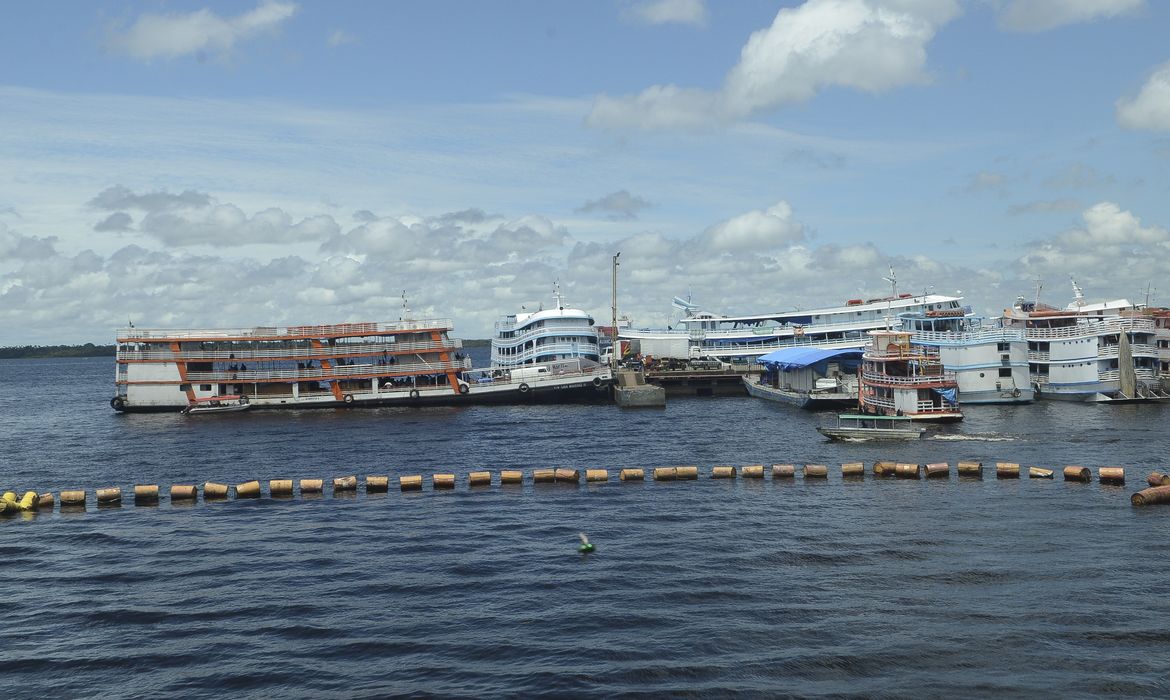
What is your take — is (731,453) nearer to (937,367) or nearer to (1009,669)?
(937,367)

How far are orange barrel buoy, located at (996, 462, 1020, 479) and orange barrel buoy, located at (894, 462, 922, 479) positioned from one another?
4.60 meters

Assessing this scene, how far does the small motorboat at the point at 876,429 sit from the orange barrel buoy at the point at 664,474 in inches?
771

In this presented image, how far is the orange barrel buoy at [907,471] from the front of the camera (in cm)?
5651

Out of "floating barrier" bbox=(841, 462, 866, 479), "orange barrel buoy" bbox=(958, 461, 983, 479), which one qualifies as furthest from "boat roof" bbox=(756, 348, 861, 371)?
"orange barrel buoy" bbox=(958, 461, 983, 479)

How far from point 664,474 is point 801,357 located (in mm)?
55752

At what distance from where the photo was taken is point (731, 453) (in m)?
70.1

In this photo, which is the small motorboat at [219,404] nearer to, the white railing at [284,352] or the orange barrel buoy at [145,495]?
the white railing at [284,352]

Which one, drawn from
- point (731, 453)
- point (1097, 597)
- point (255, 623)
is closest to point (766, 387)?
point (731, 453)

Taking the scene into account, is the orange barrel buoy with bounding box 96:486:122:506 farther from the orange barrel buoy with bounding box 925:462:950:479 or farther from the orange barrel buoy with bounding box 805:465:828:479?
the orange barrel buoy with bounding box 925:462:950:479

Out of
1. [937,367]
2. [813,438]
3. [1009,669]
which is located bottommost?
[1009,669]

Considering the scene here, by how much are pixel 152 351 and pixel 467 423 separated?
41.2 m

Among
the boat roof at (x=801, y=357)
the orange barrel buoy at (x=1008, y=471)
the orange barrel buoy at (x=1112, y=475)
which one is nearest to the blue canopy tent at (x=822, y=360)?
the boat roof at (x=801, y=357)

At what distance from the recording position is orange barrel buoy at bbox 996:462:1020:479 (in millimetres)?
55562

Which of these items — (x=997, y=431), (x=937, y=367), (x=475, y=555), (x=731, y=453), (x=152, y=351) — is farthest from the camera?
(x=152, y=351)
